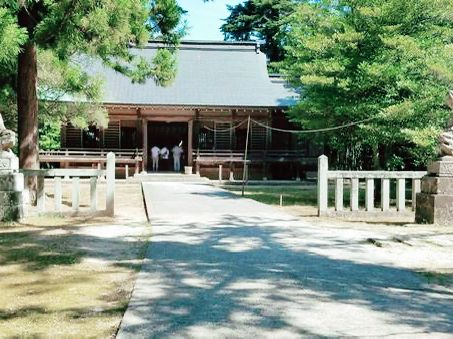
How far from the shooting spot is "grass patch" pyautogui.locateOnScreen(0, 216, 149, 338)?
321 centimetres

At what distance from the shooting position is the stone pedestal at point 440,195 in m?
8.41

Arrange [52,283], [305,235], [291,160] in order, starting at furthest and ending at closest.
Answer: [291,160] < [305,235] < [52,283]

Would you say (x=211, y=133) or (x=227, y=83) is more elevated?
(x=227, y=83)

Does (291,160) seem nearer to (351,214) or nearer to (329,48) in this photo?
(329,48)

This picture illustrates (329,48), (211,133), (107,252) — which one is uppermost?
(329,48)

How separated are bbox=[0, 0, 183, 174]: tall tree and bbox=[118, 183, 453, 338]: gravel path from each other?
3583mm

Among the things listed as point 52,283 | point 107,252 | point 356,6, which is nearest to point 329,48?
point 356,6

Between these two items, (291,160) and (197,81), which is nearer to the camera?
(291,160)

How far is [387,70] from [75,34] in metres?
7.12

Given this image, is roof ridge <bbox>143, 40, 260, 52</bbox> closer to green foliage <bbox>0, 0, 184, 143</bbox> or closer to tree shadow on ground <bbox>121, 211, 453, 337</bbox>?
green foliage <bbox>0, 0, 184, 143</bbox>

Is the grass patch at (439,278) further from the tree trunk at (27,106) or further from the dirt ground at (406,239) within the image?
the tree trunk at (27,106)

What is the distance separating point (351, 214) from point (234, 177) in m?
14.1

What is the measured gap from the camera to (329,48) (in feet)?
41.0

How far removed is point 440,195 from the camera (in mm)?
8422
